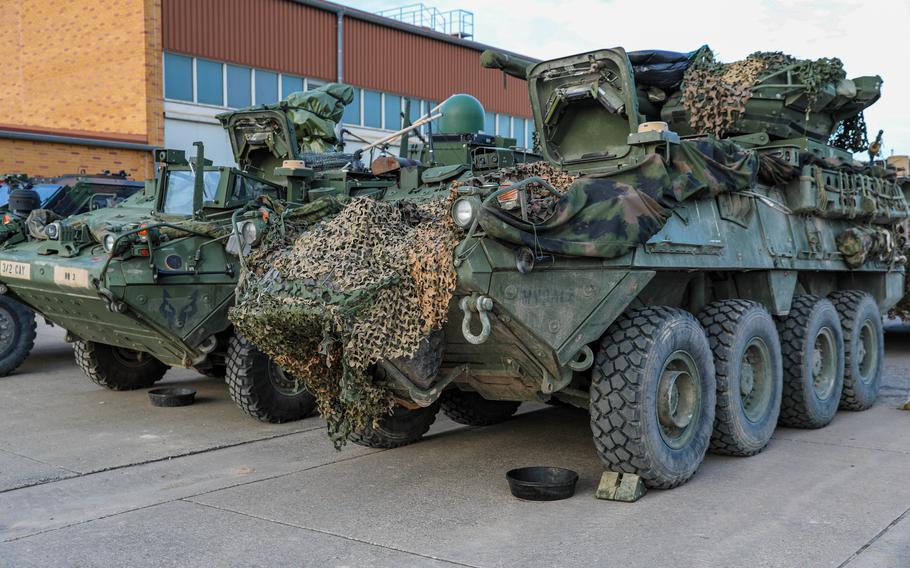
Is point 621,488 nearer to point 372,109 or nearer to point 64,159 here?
point 64,159

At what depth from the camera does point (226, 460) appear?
677 centimetres

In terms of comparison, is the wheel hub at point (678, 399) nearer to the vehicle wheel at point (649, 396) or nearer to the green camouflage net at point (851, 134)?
the vehicle wheel at point (649, 396)

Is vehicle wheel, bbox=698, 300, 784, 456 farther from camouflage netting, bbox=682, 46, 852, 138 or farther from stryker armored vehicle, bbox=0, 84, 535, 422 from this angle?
stryker armored vehicle, bbox=0, 84, 535, 422

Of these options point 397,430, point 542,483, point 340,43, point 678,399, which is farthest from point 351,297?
point 340,43

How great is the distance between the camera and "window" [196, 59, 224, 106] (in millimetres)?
20578

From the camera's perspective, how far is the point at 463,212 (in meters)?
4.90

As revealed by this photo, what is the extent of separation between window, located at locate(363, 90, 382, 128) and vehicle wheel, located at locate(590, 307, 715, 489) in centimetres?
1882

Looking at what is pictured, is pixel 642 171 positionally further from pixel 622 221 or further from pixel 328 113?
pixel 328 113

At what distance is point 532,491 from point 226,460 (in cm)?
241

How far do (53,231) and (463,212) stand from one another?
482cm

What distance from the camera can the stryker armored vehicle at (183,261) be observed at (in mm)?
7539

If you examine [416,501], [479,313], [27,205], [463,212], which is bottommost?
[416,501]

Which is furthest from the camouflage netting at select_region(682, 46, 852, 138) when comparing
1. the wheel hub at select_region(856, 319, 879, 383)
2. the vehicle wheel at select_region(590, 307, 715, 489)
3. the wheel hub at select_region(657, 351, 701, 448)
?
the wheel hub at select_region(657, 351, 701, 448)

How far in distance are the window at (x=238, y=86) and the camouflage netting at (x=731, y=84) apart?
576 inches
